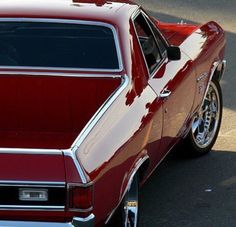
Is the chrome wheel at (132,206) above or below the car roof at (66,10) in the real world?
below

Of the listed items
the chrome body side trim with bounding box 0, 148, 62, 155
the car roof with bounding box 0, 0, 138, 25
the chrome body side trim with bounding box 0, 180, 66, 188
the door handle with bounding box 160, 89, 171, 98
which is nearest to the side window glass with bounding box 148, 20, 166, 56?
the car roof with bounding box 0, 0, 138, 25

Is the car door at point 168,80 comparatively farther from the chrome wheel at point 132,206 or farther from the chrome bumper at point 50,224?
the chrome bumper at point 50,224

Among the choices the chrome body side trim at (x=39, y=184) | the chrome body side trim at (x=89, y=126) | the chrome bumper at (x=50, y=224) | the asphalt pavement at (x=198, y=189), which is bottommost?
the asphalt pavement at (x=198, y=189)

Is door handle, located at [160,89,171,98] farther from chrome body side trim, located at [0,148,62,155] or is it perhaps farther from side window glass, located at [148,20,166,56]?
chrome body side trim, located at [0,148,62,155]

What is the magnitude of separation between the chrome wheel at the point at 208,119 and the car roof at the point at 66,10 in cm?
149

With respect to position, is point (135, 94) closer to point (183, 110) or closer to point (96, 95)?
point (96, 95)

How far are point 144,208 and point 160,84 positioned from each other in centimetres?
95

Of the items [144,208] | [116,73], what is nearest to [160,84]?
[116,73]

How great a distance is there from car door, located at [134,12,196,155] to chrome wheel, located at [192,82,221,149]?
65 centimetres

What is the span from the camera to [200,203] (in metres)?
5.93

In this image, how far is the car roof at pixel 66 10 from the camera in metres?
5.61

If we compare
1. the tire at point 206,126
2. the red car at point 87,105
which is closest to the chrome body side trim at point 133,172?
the red car at point 87,105

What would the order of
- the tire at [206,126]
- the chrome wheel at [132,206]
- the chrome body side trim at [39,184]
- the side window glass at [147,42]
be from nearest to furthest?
the chrome body side trim at [39,184]
the chrome wheel at [132,206]
the side window glass at [147,42]
the tire at [206,126]

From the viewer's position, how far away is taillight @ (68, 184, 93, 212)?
13.5 ft
